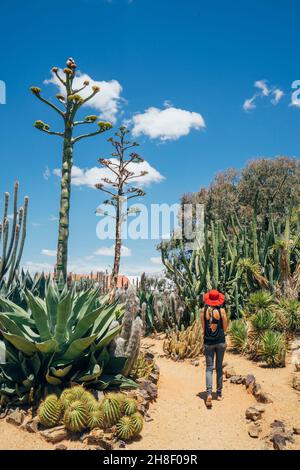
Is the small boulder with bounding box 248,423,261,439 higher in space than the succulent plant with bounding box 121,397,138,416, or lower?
lower

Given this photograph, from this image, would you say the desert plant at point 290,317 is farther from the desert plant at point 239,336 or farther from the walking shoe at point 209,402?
the walking shoe at point 209,402

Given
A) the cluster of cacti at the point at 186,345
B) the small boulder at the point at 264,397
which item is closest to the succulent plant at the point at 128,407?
the small boulder at the point at 264,397

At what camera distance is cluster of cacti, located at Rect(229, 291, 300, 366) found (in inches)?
296

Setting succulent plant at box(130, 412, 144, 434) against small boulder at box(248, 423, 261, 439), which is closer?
succulent plant at box(130, 412, 144, 434)

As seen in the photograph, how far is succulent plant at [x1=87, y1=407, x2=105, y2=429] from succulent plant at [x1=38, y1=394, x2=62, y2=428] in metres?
0.38

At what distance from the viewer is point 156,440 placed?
4832 mm

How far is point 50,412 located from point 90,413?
0.46m

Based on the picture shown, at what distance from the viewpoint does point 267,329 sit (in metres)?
8.20

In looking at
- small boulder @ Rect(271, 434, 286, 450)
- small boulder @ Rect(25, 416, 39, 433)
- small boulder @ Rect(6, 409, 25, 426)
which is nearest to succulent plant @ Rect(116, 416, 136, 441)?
small boulder @ Rect(25, 416, 39, 433)

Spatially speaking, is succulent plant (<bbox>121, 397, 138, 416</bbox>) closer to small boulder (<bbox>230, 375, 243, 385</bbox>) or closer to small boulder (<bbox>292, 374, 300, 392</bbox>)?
small boulder (<bbox>230, 375, 243, 385</bbox>)

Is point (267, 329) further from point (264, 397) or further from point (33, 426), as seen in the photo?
point (33, 426)

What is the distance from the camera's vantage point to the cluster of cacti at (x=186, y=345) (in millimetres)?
8602
